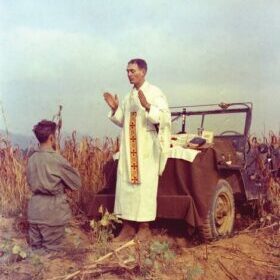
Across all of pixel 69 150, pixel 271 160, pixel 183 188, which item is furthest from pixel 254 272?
pixel 69 150

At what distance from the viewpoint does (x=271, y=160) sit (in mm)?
6594

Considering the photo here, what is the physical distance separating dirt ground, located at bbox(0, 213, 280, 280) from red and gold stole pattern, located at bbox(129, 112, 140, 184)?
0.65 m

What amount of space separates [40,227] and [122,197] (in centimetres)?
102

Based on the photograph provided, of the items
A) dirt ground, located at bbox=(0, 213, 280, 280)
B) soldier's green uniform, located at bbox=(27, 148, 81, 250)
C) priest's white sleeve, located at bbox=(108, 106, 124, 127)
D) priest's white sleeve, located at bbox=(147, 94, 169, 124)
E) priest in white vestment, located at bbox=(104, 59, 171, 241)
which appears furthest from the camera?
priest's white sleeve, located at bbox=(108, 106, 124, 127)

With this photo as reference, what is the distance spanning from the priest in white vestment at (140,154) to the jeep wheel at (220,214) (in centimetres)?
60

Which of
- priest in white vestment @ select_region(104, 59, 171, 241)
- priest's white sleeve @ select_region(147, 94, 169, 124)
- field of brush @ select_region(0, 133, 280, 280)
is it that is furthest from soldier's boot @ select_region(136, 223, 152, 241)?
priest's white sleeve @ select_region(147, 94, 169, 124)

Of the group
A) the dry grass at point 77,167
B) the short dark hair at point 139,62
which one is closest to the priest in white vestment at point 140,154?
the short dark hair at point 139,62

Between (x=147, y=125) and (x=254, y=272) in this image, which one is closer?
(x=254, y=272)

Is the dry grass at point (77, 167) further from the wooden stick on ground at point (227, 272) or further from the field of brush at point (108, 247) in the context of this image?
the wooden stick on ground at point (227, 272)

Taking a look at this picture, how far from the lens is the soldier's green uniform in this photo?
4383 millimetres

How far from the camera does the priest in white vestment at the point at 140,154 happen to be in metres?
4.98

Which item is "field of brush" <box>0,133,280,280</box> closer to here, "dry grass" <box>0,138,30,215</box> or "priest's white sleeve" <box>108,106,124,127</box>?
"dry grass" <box>0,138,30,215</box>

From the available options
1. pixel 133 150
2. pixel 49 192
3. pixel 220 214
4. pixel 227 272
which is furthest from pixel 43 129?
pixel 220 214

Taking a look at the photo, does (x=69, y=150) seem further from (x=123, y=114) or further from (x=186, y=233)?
(x=186, y=233)
